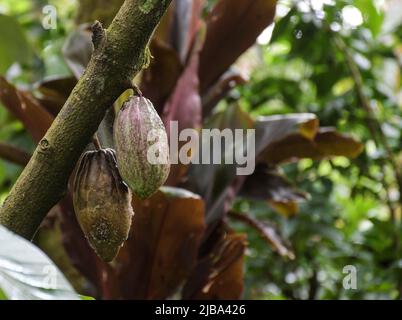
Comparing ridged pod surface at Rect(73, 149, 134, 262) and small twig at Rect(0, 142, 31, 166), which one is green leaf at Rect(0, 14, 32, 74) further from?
ridged pod surface at Rect(73, 149, 134, 262)

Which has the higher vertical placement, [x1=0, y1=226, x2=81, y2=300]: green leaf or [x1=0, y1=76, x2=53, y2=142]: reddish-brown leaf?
[x1=0, y1=76, x2=53, y2=142]: reddish-brown leaf

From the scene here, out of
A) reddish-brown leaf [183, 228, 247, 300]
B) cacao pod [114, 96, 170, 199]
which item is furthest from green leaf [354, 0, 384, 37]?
cacao pod [114, 96, 170, 199]

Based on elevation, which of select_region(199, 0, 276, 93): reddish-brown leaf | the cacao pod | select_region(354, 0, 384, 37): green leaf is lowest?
the cacao pod

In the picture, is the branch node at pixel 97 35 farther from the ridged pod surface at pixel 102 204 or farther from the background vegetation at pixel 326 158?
the background vegetation at pixel 326 158

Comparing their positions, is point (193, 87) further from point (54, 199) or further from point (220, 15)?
point (54, 199)

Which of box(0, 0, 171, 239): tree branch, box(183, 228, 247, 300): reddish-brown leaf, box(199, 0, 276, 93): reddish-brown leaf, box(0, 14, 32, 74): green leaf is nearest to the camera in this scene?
box(0, 0, 171, 239): tree branch

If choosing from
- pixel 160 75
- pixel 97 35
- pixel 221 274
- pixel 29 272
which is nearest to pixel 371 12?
pixel 160 75

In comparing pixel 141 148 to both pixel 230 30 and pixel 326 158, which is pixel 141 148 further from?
pixel 326 158
